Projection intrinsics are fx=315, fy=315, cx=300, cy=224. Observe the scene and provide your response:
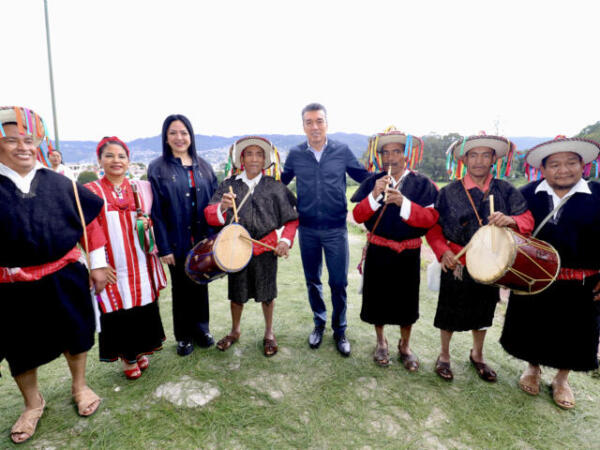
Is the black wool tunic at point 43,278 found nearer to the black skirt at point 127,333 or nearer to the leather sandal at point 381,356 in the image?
the black skirt at point 127,333

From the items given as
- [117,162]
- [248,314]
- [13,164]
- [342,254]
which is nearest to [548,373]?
[342,254]

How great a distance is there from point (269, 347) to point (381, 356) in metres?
1.12

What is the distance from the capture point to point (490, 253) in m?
2.35

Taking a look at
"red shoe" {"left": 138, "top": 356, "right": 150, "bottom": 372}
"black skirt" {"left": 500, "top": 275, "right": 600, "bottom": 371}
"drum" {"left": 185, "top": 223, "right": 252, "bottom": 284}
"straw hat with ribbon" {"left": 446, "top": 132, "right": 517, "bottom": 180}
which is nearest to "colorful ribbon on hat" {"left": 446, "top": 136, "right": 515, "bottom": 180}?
"straw hat with ribbon" {"left": 446, "top": 132, "right": 517, "bottom": 180}

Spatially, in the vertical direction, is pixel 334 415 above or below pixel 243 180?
below

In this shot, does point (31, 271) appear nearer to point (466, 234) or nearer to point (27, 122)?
point (27, 122)

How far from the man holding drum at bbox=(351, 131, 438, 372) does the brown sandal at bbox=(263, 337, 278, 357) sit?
99 cm

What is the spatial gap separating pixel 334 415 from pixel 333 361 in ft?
2.31

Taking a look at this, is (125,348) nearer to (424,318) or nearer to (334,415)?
(334,415)

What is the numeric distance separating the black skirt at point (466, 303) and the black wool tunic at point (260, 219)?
1577 millimetres

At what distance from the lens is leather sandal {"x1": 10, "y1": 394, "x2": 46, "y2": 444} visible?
223cm

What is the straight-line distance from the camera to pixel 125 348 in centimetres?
279

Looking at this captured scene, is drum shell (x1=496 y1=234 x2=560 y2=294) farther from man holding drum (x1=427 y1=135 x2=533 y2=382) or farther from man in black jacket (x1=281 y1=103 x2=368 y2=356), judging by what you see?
man in black jacket (x1=281 y1=103 x2=368 y2=356)

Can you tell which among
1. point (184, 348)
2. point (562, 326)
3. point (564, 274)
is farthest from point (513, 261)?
point (184, 348)
